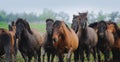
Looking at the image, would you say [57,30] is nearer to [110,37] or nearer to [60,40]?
[60,40]

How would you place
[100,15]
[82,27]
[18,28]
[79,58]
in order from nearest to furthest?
[18,28] < [82,27] < [79,58] < [100,15]

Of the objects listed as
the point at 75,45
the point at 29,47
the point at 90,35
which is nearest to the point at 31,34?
the point at 29,47

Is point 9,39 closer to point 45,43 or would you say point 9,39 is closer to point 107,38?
point 45,43

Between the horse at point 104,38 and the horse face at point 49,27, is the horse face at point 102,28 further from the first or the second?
the horse face at point 49,27

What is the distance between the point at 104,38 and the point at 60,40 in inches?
169

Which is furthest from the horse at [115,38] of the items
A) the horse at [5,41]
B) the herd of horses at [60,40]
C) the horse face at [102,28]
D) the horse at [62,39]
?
the horse at [5,41]

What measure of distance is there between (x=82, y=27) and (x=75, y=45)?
1.38 metres

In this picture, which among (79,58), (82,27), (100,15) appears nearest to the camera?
(82,27)

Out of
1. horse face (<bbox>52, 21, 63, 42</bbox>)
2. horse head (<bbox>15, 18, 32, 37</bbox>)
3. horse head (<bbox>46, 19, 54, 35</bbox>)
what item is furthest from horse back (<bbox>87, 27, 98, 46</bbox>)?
horse face (<bbox>52, 21, 63, 42</bbox>)

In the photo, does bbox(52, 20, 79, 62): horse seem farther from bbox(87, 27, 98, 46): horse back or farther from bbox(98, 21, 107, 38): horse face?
bbox(98, 21, 107, 38): horse face

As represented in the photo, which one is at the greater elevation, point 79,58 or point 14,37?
point 14,37

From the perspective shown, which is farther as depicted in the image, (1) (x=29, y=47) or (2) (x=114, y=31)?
(2) (x=114, y=31)

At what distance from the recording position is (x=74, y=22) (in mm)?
16531

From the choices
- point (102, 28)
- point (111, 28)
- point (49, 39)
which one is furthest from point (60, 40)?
point (111, 28)
